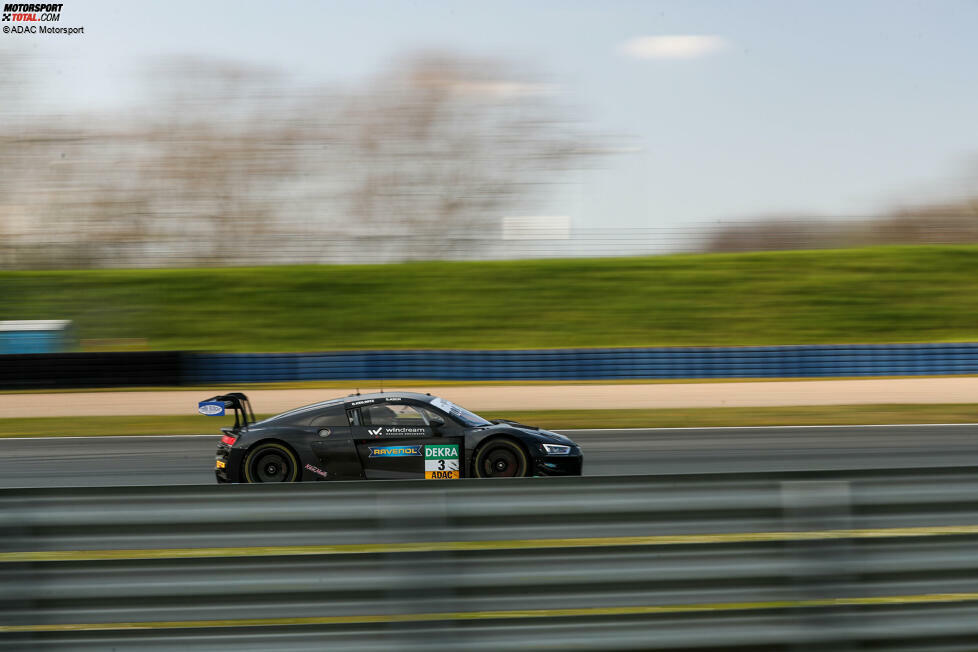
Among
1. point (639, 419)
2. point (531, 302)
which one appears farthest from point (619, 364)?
point (531, 302)

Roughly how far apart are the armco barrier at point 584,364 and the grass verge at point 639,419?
4.86 meters

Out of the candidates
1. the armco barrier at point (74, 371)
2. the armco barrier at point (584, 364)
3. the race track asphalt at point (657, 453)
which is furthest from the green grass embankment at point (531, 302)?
the race track asphalt at point (657, 453)

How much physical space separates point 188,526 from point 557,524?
136 cm

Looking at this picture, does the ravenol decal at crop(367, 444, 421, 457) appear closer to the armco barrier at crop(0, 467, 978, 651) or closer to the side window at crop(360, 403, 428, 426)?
the side window at crop(360, 403, 428, 426)

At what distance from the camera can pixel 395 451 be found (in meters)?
8.96

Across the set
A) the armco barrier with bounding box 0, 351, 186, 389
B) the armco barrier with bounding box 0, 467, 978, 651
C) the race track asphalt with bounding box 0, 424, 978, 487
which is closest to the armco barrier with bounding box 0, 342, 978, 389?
the armco barrier with bounding box 0, 351, 186, 389

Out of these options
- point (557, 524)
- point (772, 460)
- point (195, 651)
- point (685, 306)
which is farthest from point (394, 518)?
point (685, 306)

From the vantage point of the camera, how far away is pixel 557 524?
3.40 metres

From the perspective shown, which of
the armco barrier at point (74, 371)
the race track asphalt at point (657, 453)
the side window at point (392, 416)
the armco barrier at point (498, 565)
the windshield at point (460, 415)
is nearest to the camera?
the armco barrier at point (498, 565)

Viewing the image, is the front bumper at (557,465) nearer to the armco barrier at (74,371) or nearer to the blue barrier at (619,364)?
the blue barrier at (619,364)

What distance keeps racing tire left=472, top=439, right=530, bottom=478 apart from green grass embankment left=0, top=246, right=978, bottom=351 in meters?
17.6

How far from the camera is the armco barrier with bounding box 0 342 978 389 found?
846 inches

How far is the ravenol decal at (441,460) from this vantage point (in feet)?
29.2

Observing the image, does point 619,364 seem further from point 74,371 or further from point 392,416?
point 392,416
